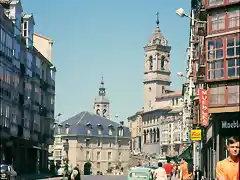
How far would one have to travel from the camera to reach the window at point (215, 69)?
1348 inches

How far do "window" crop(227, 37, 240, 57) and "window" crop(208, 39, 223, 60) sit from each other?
1.64 ft

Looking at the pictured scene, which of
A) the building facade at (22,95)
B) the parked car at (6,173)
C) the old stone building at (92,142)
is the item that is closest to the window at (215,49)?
the parked car at (6,173)

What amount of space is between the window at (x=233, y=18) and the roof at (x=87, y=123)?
12693 centimetres

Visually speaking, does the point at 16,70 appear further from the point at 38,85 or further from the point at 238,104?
the point at 238,104

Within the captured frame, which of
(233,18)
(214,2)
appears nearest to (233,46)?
(233,18)

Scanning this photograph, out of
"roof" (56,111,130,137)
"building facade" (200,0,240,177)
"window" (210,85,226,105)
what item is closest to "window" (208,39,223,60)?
"building facade" (200,0,240,177)

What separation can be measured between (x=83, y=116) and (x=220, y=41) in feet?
433

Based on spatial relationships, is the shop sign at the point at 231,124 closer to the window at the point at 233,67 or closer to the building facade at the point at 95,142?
the window at the point at 233,67

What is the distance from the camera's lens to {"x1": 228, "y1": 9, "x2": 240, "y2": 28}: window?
33688 millimetres

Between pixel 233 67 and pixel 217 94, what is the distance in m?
1.74

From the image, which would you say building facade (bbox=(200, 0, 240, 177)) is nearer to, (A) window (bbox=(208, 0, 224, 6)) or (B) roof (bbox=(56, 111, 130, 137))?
(A) window (bbox=(208, 0, 224, 6))

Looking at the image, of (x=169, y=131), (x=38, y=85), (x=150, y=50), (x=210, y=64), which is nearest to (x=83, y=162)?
A: (x=169, y=131)

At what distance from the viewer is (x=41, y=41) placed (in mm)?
93562

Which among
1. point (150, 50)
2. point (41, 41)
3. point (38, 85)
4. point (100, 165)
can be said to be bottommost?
point (100, 165)
